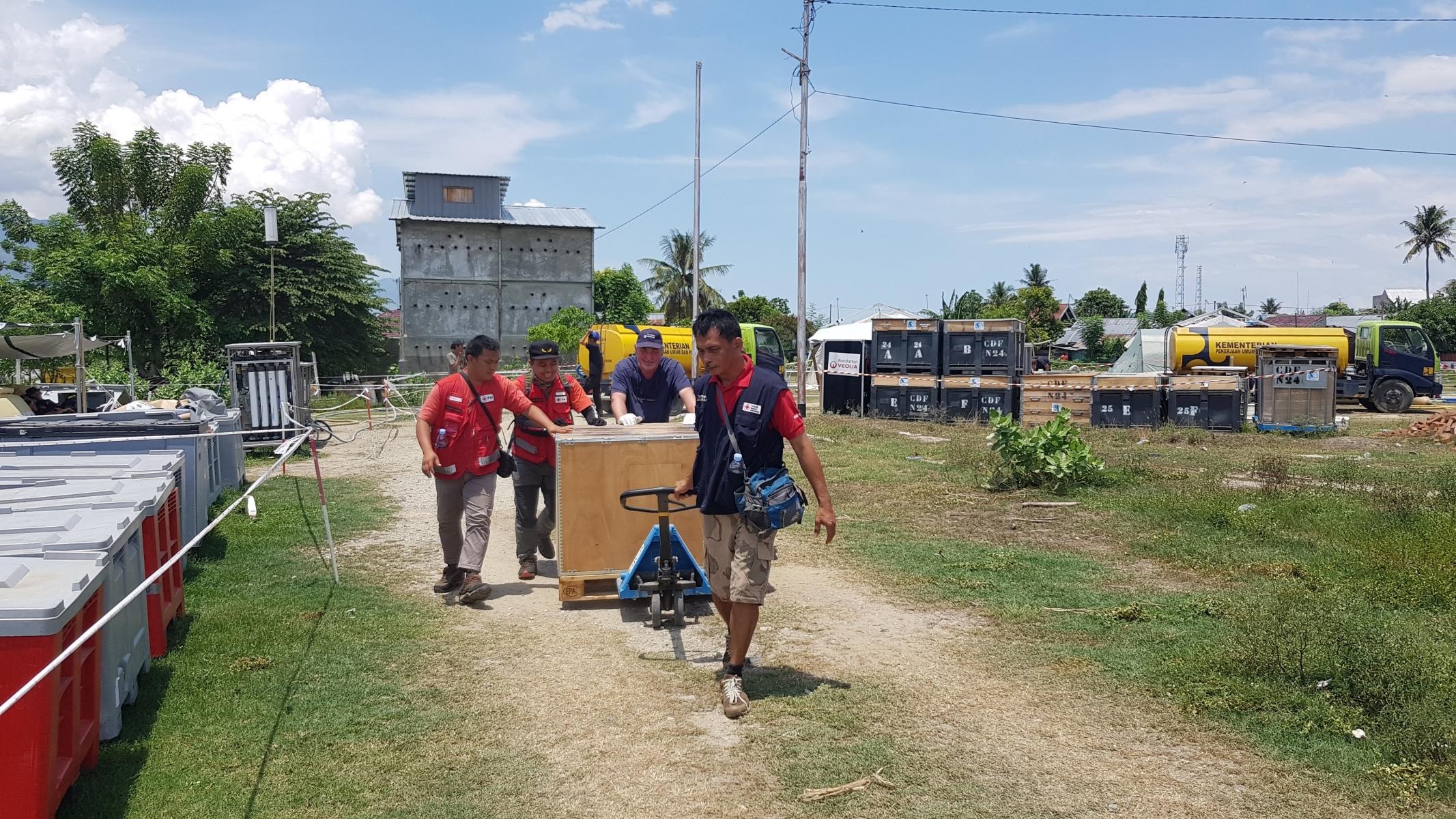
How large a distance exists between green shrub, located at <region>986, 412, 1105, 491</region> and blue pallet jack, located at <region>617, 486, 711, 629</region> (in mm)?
6181

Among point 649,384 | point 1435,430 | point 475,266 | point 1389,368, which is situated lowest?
point 1435,430

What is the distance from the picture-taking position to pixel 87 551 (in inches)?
155

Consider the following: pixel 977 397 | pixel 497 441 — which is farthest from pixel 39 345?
pixel 977 397

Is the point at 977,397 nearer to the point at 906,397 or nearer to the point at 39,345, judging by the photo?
the point at 906,397

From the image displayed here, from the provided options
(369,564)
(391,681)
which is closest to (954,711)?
(391,681)

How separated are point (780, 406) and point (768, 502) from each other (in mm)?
464

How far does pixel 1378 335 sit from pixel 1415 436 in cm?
931

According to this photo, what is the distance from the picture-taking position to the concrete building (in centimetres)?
5341

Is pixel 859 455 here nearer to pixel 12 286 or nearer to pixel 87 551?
pixel 87 551

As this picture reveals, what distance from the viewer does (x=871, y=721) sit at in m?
4.85

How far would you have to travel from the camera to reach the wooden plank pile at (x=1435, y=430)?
18.8m

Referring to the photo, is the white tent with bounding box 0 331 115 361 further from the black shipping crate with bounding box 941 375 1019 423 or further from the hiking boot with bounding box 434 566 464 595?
the black shipping crate with bounding box 941 375 1019 423

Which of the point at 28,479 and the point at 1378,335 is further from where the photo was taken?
the point at 1378,335

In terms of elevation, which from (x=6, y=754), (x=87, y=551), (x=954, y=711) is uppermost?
(x=87, y=551)
